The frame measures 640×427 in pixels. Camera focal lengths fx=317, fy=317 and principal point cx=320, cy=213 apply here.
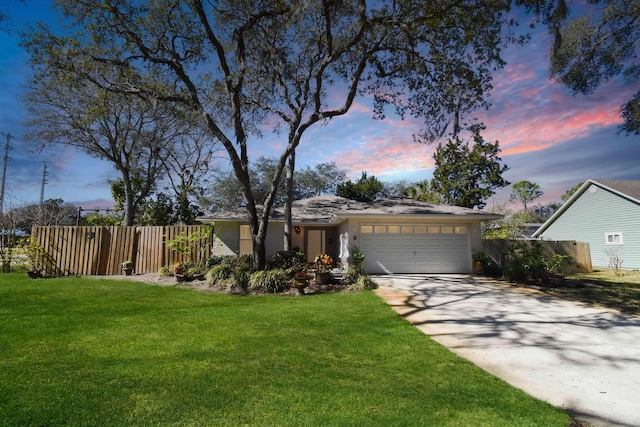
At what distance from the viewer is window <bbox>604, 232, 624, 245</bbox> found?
17.3 meters

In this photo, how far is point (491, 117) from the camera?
38.2 ft

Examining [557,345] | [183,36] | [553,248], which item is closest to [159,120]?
[183,36]

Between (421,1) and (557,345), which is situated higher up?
(421,1)

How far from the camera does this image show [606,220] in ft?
59.1

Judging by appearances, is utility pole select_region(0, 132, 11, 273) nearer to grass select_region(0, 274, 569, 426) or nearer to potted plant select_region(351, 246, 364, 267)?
grass select_region(0, 274, 569, 426)

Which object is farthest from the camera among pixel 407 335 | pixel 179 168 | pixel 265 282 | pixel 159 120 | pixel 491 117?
pixel 179 168

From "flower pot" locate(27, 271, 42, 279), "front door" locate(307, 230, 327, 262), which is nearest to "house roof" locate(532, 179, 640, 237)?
"front door" locate(307, 230, 327, 262)

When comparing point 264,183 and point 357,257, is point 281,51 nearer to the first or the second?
point 357,257

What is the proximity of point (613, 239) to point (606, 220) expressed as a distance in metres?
1.11

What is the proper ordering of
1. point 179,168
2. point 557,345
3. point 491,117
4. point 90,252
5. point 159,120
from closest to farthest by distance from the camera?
point 557,345 < point 491,117 < point 90,252 < point 159,120 < point 179,168

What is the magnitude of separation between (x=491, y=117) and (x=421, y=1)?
4758mm

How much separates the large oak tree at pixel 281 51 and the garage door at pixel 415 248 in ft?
12.9

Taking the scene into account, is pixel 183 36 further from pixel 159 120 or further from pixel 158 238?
pixel 159 120

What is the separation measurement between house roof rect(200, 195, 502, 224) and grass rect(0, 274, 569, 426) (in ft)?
22.6
